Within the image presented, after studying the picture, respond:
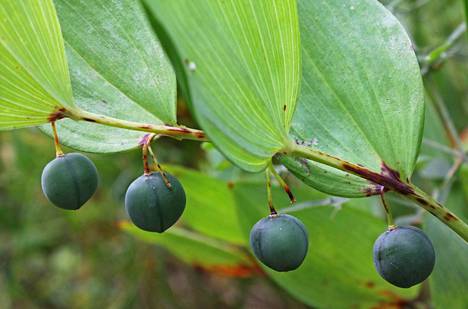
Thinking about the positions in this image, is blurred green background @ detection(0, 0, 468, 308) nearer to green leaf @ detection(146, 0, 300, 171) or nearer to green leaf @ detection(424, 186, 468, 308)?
green leaf @ detection(424, 186, 468, 308)

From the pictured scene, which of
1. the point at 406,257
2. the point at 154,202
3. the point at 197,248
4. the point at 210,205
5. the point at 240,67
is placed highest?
the point at 240,67

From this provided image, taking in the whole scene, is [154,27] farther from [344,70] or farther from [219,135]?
[344,70]

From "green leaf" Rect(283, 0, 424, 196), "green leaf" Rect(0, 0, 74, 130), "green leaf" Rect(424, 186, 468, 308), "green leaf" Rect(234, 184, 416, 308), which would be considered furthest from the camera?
"green leaf" Rect(234, 184, 416, 308)

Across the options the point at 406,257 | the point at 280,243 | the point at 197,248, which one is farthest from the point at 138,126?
the point at 197,248

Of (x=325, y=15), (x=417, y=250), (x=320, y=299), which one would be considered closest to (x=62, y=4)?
(x=325, y=15)

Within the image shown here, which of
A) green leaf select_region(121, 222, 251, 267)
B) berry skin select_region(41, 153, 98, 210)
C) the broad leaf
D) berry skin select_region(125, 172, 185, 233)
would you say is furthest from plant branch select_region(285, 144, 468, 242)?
green leaf select_region(121, 222, 251, 267)

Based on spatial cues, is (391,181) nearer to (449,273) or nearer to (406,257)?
(406,257)
